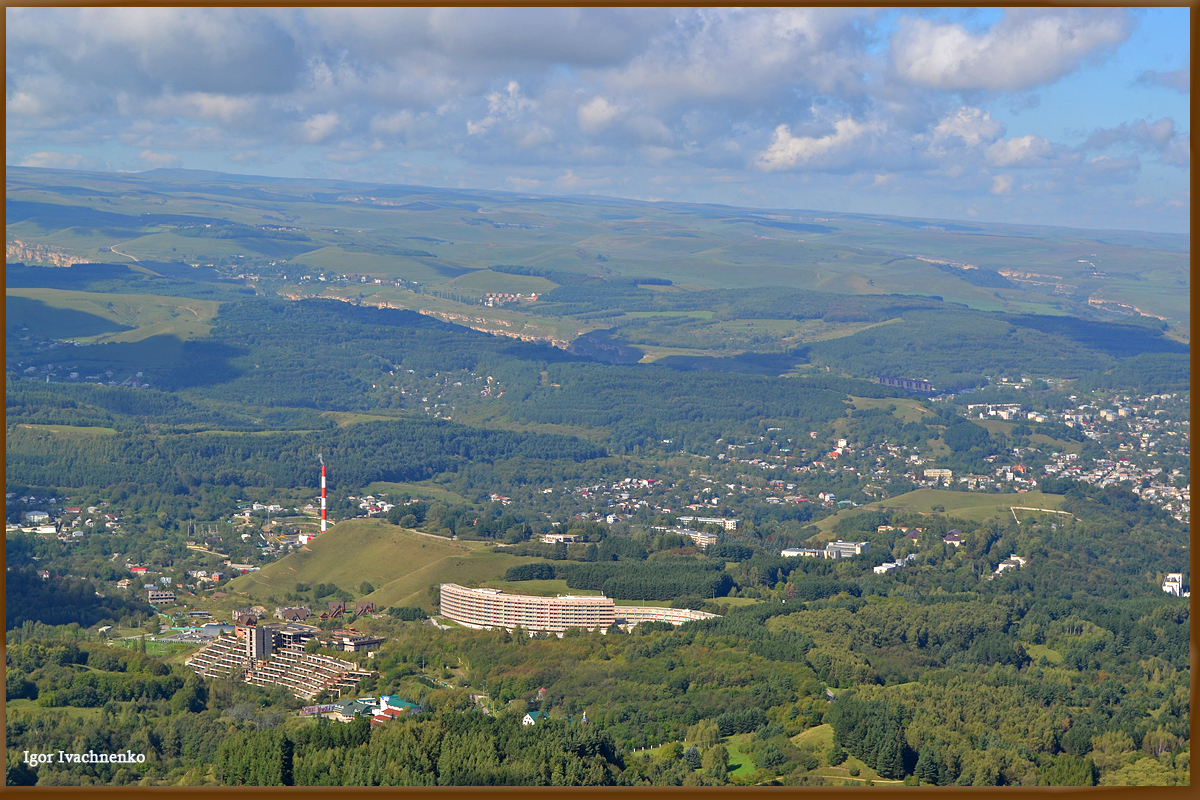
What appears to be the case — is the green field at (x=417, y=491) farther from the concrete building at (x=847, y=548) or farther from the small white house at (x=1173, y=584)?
the small white house at (x=1173, y=584)

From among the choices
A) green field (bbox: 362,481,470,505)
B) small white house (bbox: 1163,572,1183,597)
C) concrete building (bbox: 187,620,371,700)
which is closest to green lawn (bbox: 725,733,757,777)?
concrete building (bbox: 187,620,371,700)

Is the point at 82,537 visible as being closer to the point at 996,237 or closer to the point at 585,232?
the point at 585,232

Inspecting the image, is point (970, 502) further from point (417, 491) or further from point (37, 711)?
point (37, 711)

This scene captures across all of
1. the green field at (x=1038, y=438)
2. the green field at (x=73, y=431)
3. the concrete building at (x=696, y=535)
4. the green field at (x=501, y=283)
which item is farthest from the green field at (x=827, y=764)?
the green field at (x=501, y=283)

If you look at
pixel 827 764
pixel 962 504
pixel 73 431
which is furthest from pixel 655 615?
pixel 73 431

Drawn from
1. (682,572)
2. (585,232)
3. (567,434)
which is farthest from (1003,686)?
(585,232)

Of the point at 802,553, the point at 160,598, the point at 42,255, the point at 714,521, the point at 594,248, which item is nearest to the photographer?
the point at 160,598
